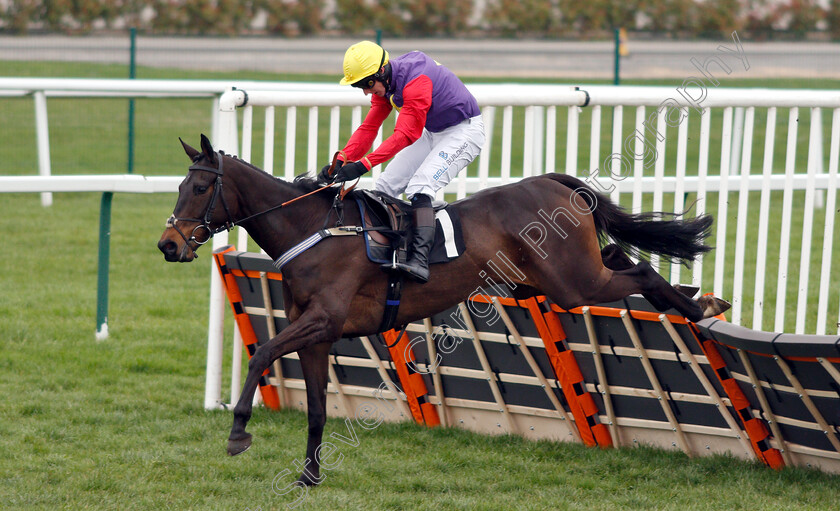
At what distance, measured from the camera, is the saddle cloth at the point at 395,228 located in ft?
16.2

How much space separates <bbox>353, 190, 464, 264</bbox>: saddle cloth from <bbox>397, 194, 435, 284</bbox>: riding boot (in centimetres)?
5

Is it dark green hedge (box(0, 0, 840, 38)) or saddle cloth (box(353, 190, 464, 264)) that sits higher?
dark green hedge (box(0, 0, 840, 38))

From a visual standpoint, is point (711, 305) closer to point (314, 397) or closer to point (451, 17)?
point (314, 397)

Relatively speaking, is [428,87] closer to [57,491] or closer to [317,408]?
[317,408]

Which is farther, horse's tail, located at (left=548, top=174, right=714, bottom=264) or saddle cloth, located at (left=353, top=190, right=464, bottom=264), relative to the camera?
horse's tail, located at (left=548, top=174, right=714, bottom=264)

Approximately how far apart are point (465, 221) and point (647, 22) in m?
17.1

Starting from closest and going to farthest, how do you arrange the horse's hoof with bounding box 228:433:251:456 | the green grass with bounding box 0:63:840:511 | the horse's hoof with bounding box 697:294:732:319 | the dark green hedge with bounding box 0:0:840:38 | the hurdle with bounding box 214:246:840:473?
1. the horse's hoof with bounding box 228:433:251:456
2. the hurdle with bounding box 214:246:840:473
3. the green grass with bounding box 0:63:840:511
4. the horse's hoof with bounding box 697:294:732:319
5. the dark green hedge with bounding box 0:0:840:38

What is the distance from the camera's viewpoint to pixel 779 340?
4559mm

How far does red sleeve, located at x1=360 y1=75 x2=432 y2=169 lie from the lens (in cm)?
482

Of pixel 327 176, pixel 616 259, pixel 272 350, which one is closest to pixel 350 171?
pixel 327 176

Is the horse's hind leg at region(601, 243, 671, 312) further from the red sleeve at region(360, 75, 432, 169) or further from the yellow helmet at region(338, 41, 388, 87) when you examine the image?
the yellow helmet at region(338, 41, 388, 87)

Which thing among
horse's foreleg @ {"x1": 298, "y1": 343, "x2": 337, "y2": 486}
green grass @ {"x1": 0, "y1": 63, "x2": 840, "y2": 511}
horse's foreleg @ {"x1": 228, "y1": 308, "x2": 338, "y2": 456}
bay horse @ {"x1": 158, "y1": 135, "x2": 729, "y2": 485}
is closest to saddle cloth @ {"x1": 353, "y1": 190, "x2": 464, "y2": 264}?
bay horse @ {"x1": 158, "y1": 135, "x2": 729, "y2": 485}

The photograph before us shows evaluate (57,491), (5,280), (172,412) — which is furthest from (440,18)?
(57,491)

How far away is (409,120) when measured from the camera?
4867 mm
